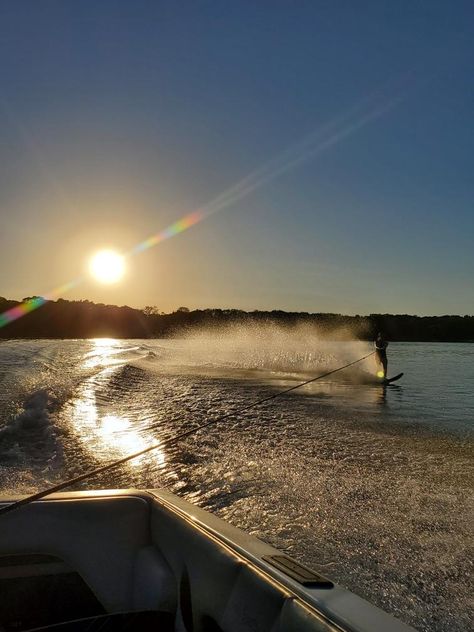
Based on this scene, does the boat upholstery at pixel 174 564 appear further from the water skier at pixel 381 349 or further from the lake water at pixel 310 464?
the water skier at pixel 381 349

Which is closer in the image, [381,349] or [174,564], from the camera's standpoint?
[174,564]

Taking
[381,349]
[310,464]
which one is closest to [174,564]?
[310,464]

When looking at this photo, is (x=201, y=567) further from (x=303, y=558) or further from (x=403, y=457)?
(x=403, y=457)

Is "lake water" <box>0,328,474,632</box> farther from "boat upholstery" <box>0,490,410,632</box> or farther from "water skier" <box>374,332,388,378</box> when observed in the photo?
"water skier" <box>374,332,388,378</box>

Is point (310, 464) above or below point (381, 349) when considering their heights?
below

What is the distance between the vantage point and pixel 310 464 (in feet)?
26.3

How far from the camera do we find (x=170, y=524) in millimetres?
2885

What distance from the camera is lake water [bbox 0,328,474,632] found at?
4.60 m

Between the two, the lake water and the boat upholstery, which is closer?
the boat upholstery

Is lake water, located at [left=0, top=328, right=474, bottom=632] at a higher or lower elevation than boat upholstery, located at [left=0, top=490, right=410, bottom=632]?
lower

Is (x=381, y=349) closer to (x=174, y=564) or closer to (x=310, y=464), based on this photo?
(x=310, y=464)

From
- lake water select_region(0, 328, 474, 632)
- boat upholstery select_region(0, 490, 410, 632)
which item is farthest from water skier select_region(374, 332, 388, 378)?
boat upholstery select_region(0, 490, 410, 632)

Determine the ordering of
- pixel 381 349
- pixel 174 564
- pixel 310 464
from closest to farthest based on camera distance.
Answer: pixel 174 564
pixel 310 464
pixel 381 349

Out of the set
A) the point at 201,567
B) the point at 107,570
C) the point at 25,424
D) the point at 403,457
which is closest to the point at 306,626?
the point at 201,567
